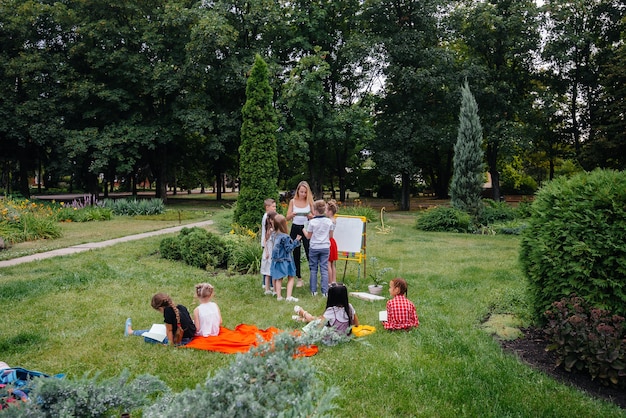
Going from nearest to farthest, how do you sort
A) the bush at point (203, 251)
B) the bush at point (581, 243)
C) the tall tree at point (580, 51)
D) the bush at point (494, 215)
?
the bush at point (581, 243), the bush at point (203, 251), the bush at point (494, 215), the tall tree at point (580, 51)

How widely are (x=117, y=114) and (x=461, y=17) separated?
776 inches

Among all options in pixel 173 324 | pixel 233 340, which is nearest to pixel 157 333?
pixel 173 324

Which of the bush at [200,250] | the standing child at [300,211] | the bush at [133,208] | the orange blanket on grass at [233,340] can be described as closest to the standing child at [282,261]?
the standing child at [300,211]

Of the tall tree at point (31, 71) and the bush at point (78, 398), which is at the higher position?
the tall tree at point (31, 71)

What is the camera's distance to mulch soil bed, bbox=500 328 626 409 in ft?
12.5

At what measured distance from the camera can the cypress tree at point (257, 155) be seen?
11125 millimetres

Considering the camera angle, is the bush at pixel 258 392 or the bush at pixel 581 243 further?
the bush at pixel 581 243

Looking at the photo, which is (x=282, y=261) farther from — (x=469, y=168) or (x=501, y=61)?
(x=501, y=61)

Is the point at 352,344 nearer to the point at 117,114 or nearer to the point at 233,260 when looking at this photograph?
the point at 233,260

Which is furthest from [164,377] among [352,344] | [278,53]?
[278,53]

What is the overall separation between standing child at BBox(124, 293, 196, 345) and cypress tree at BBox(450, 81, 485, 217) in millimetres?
14168

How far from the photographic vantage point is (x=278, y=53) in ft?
85.3

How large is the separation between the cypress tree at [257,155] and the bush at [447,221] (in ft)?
23.1

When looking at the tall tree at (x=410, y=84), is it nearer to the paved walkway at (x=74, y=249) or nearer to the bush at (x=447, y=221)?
the bush at (x=447, y=221)
